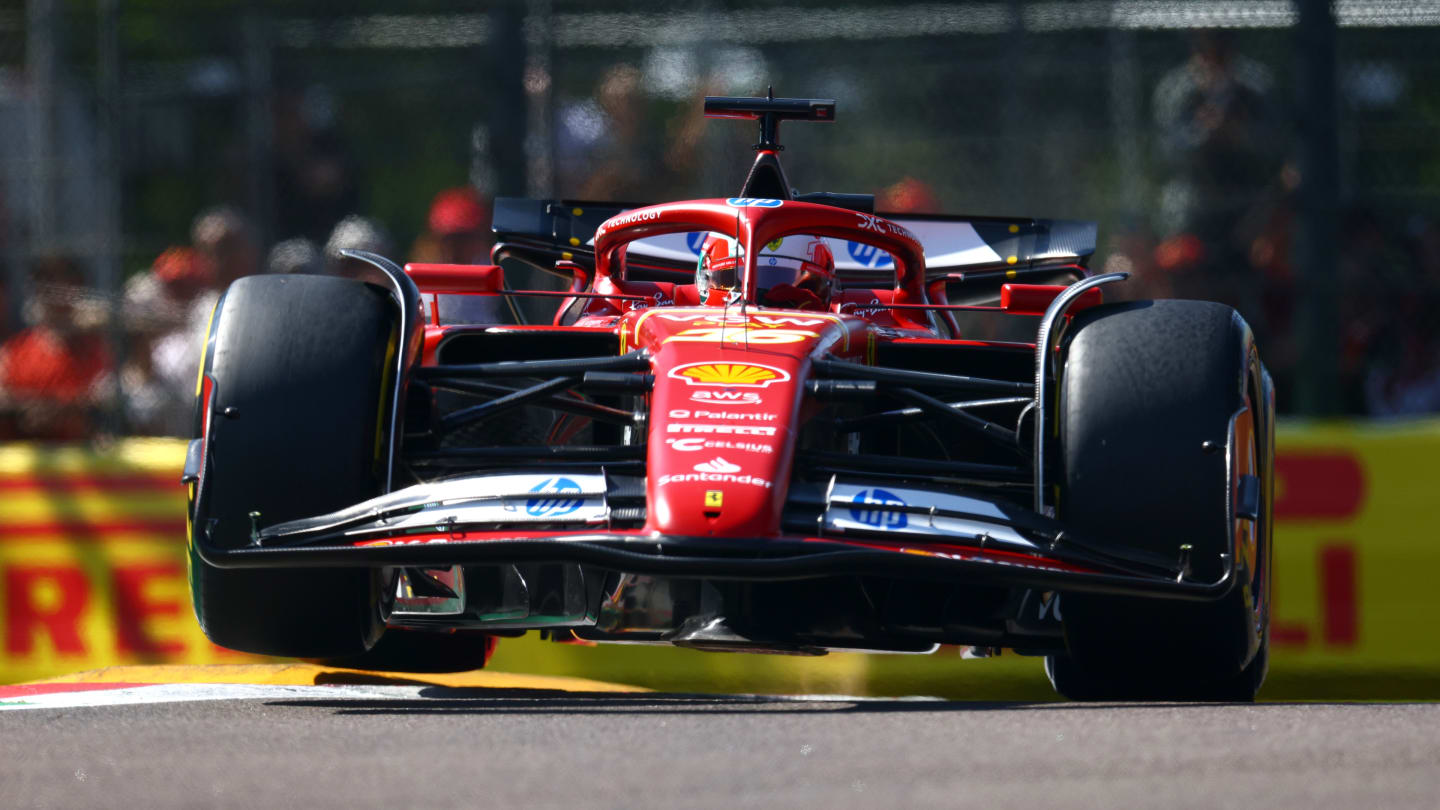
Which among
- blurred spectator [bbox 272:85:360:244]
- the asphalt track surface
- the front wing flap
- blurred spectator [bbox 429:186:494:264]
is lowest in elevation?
the asphalt track surface

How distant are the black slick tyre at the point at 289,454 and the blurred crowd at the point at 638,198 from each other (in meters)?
3.36

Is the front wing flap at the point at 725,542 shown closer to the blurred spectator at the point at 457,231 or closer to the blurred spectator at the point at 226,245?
the blurred spectator at the point at 457,231

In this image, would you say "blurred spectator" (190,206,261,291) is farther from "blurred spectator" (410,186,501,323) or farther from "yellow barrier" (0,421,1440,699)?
"yellow barrier" (0,421,1440,699)

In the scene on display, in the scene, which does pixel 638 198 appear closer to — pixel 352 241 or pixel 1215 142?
pixel 352 241

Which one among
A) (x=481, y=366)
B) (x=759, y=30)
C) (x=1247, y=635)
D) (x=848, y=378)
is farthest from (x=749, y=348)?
(x=759, y=30)

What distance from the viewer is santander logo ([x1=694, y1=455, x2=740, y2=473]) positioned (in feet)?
15.3

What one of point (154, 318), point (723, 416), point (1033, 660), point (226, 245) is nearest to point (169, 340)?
point (154, 318)

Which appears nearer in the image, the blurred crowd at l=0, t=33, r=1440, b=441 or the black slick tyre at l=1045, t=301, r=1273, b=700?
the black slick tyre at l=1045, t=301, r=1273, b=700

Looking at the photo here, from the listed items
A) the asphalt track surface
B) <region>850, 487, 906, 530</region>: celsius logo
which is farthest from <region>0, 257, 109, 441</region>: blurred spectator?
<region>850, 487, 906, 530</region>: celsius logo

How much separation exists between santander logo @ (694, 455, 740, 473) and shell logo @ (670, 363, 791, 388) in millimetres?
329

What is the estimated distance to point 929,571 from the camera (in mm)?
4496

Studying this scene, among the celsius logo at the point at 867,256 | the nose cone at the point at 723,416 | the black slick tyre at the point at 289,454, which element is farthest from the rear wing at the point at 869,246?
the black slick tyre at the point at 289,454

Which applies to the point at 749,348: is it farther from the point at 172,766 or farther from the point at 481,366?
the point at 172,766

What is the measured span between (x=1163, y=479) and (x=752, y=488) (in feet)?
3.10
